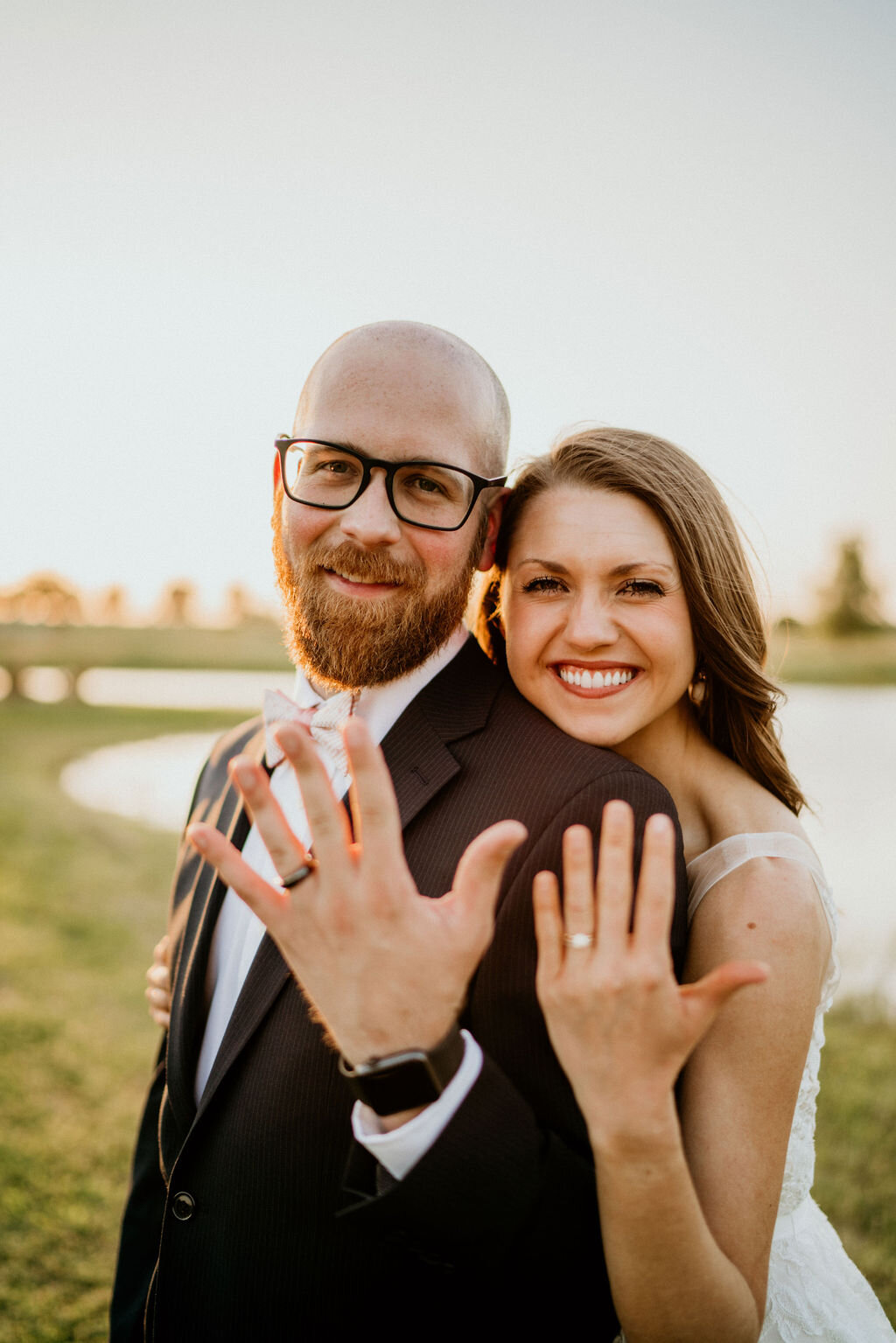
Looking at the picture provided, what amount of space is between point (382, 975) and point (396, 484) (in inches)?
53.5

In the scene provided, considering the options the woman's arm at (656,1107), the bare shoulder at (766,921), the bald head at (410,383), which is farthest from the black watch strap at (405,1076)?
the bald head at (410,383)

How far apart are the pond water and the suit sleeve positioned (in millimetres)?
1070

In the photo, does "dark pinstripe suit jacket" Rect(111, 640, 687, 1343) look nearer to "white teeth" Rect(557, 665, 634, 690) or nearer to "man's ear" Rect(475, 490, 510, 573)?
"white teeth" Rect(557, 665, 634, 690)

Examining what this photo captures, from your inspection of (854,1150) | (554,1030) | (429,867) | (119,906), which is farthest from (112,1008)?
(554,1030)

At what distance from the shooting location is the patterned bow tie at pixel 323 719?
238 centimetres

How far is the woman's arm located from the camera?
1.40 metres

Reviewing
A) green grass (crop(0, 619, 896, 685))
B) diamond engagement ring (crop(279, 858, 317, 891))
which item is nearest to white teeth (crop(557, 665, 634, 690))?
diamond engagement ring (crop(279, 858, 317, 891))

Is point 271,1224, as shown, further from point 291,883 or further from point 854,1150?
point 854,1150

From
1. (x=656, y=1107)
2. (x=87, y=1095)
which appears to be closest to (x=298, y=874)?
(x=656, y=1107)

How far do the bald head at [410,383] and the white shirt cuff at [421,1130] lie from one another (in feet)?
5.10

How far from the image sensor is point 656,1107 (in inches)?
55.6

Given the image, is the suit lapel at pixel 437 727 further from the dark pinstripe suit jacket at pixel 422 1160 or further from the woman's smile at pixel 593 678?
the woman's smile at pixel 593 678

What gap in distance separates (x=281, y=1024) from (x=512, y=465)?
1.76 meters

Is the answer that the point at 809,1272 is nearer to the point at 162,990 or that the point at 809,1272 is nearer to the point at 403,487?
the point at 162,990
